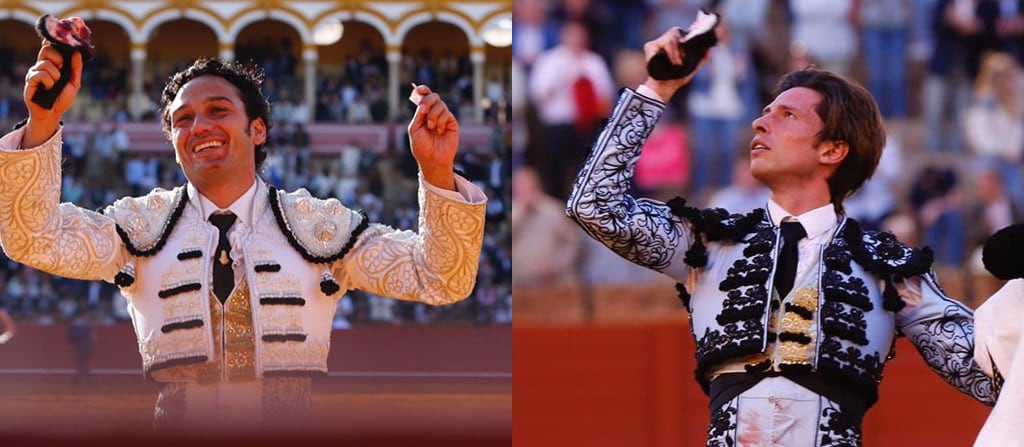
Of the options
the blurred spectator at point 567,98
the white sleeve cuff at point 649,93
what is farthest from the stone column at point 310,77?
the white sleeve cuff at point 649,93

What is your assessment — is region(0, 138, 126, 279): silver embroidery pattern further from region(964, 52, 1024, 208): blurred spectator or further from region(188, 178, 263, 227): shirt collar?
region(964, 52, 1024, 208): blurred spectator

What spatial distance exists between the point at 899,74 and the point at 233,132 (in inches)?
276

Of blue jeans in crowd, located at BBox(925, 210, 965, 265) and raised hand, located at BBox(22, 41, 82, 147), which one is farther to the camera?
blue jeans in crowd, located at BBox(925, 210, 965, 265)

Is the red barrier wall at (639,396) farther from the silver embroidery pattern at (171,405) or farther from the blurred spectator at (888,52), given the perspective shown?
the silver embroidery pattern at (171,405)

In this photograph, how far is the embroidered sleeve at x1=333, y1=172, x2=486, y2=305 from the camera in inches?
114

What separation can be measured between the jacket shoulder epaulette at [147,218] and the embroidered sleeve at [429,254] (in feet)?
0.97

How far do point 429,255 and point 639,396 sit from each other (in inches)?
163

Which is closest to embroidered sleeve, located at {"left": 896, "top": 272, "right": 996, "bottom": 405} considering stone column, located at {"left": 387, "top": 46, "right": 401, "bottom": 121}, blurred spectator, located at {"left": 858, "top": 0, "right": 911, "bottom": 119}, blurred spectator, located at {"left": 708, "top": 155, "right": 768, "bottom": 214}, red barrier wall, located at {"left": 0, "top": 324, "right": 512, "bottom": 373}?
blurred spectator, located at {"left": 708, "top": 155, "right": 768, "bottom": 214}

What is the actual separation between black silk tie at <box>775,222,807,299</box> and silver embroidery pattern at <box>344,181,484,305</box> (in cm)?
49

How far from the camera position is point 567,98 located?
8992mm

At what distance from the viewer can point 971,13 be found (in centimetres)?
948

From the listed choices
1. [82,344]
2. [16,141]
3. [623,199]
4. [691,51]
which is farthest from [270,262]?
[82,344]

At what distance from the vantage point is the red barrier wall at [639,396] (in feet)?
21.5

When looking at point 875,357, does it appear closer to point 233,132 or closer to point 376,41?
point 233,132
